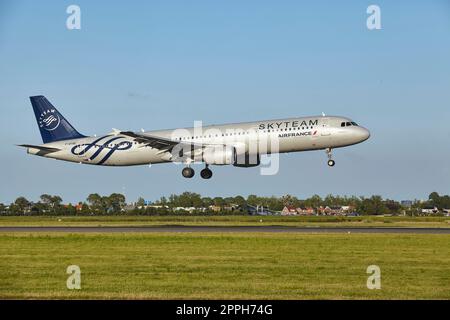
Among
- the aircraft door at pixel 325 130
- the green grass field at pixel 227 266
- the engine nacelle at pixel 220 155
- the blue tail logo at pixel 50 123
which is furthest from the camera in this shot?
the blue tail logo at pixel 50 123

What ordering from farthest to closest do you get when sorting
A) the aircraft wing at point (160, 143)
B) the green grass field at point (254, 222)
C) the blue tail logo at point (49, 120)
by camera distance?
the blue tail logo at point (49, 120) < the green grass field at point (254, 222) < the aircraft wing at point (160, 143)

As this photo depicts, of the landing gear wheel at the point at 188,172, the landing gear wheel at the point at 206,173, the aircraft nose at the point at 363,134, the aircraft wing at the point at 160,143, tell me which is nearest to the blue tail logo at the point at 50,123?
the aircraft wing at the point at 160,143

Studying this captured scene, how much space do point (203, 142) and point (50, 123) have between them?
1777 centimetres

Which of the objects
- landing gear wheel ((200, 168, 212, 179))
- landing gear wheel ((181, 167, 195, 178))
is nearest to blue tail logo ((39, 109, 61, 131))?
landing gear wheel ((181, 167, 195, 178))

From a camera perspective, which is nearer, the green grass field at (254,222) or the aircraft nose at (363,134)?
the aircraft nose at (363,134)

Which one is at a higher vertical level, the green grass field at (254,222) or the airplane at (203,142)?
the airplane at (203,142)

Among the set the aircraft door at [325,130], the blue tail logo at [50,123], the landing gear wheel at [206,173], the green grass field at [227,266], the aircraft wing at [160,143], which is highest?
the blue tail logo at [50,123]

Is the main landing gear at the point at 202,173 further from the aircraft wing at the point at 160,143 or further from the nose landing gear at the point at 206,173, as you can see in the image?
the aircraft wing at the point at 160,143

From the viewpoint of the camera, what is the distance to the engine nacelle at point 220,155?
194ft

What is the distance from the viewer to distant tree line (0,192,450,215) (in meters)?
111

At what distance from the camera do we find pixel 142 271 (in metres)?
29.6
